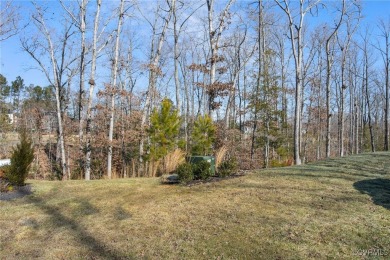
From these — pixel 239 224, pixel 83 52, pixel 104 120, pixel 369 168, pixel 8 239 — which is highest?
pixel 83 52

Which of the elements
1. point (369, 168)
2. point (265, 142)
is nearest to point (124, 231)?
point (369, 168)

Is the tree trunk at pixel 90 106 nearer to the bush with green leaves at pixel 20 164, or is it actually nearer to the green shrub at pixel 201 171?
the bush with green leaves at pixel 20 164

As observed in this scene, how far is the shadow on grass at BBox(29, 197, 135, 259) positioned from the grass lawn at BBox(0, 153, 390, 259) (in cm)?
1

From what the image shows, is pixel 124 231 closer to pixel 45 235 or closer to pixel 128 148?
pixel 45 235

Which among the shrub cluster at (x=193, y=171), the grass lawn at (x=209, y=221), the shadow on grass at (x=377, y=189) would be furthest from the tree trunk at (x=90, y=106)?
the shadow on grass at (x=377, y=189)

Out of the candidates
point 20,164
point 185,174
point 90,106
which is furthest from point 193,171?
point 90,106

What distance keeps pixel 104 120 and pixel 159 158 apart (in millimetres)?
7496

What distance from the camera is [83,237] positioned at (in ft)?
14.1

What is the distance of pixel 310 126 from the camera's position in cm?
2862

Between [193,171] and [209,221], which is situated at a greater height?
[193,171]

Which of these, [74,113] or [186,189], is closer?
[186,189]

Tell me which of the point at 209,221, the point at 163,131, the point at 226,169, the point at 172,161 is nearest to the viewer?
the point at 209,221

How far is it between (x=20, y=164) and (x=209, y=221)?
5.15 metres

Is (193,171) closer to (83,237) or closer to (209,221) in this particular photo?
(209,221)
